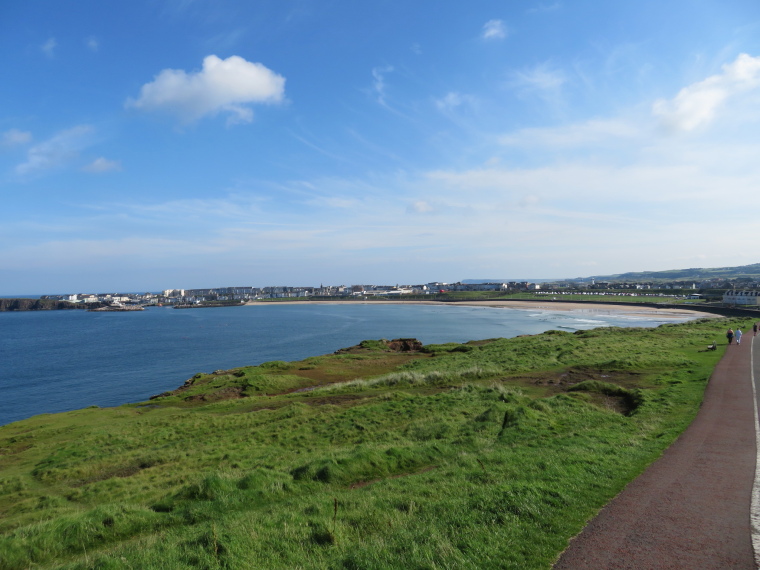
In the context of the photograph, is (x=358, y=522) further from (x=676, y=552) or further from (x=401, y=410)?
(x=401, y=410)

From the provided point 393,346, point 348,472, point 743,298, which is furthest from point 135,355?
point 743,298

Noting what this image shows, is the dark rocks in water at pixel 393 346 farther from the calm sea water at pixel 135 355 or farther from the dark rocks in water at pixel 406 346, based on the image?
the calm sea water at pixel 135 355

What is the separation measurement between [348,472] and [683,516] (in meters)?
9.41

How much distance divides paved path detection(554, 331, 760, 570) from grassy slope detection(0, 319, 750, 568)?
511 millimetres

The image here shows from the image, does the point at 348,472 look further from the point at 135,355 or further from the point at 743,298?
the point at 743,298

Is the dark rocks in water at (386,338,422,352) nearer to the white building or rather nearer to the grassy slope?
the grassy slope

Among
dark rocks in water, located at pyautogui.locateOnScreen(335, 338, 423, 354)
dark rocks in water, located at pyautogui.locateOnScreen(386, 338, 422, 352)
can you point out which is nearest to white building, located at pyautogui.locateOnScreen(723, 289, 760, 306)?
dark rocks in water, located at pyautogui.locateOnScreen(386, 338, 422, 352)

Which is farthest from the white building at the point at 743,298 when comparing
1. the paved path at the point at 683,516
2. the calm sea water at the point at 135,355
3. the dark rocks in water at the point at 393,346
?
the paved path at the point at 683,516

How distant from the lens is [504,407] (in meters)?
22.1

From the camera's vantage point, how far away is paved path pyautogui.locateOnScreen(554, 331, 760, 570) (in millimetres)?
7691

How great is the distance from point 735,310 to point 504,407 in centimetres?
12940

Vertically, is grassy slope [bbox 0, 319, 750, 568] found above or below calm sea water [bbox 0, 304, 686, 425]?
above

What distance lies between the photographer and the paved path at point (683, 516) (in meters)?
7.69

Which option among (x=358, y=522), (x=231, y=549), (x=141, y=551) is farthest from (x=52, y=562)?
(x=358, y=522)
